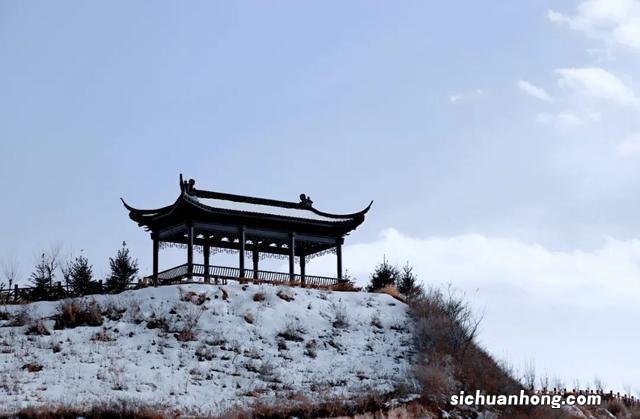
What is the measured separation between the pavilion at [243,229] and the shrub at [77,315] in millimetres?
5769

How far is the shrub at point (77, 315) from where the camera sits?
112 ft

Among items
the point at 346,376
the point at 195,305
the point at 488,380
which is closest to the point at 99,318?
the point at 195,305

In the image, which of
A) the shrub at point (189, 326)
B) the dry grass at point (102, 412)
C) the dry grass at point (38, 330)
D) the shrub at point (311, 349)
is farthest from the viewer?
the shrub at point (311, 349)

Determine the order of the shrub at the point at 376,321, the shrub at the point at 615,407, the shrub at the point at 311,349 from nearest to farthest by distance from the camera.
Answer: the shrub at the point at 311,349, the shrub at the point at 615,407, the shrub at the point at 376,321

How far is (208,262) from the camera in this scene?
146 ft

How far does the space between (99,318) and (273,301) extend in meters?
7.16

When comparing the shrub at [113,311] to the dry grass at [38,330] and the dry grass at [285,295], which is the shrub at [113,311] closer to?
the dry grass at [38,330]

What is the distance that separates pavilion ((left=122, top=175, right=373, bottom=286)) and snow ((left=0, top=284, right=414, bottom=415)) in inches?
151

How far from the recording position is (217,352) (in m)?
32.7

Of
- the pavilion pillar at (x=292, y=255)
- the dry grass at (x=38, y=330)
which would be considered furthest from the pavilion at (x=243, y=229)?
the dry grass at (x=38, y=330)

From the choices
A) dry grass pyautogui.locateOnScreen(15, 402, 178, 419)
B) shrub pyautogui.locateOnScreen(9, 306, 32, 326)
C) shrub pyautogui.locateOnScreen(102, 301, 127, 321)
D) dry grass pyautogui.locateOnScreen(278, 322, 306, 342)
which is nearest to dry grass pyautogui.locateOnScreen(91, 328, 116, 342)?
shrub pyautogui.locateOnScreen(102, 301, 127, 321)

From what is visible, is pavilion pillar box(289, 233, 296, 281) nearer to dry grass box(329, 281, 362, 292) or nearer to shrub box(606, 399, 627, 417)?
dry grass box(329, 281, 362, 292)

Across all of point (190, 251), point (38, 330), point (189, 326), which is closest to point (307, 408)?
point (189, 326)

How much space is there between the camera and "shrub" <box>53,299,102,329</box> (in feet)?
112
